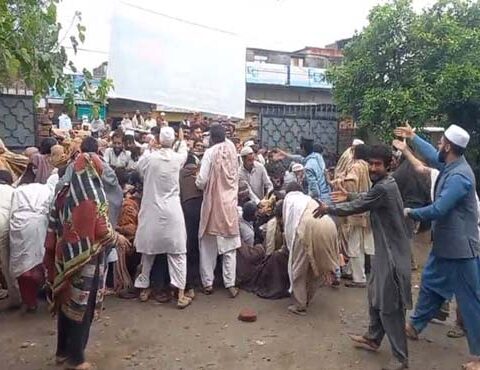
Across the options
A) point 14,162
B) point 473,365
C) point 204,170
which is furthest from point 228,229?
point 14,162

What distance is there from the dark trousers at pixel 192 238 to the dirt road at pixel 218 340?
432 millimetres

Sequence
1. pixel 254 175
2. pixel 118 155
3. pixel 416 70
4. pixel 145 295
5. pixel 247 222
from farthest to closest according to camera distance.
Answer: pixel 416 70
pixel 118 155
pixel 254 175
pixel 247 222
pixel 145 295

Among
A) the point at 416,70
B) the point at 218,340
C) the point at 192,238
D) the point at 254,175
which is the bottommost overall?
the point at 218,340

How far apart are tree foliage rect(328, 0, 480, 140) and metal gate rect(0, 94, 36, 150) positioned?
6.02 m

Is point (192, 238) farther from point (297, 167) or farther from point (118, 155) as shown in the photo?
point (118, 155)

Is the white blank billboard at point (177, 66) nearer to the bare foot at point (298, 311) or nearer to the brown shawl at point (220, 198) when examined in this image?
the brown shawl at point (220, 198)

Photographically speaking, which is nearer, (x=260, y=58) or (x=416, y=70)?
(x=416, y=70)

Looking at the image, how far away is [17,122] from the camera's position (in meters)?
8.60

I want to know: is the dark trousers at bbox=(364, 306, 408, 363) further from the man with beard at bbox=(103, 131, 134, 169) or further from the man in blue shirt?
the man with beard at bbox=(103, 131, 134, 169)

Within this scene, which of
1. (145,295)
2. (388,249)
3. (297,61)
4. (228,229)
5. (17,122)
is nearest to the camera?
(388,249)

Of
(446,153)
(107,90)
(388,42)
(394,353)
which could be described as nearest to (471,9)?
(388,42)

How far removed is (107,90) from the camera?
3.20m

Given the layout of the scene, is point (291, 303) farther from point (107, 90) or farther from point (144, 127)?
point (144, 127)

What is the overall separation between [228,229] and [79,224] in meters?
2.20
